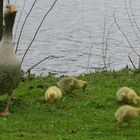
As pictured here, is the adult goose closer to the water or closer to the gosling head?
the gosling head

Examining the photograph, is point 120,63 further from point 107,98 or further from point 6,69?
point 6,69

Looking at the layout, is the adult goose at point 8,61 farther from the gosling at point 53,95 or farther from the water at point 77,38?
the water at point 77,38

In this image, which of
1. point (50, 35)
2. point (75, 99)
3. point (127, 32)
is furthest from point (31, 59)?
point (75, 99)

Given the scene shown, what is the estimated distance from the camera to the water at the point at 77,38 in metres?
19.6

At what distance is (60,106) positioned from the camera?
10.9 m

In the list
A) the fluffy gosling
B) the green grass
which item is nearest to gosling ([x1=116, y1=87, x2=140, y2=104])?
the green grass

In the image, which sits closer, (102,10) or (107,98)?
(107,98)

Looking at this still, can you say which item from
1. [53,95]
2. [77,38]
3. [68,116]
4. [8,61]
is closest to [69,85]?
[53,95]

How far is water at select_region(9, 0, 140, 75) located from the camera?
19.6 m

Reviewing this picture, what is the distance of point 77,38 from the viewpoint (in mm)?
24250

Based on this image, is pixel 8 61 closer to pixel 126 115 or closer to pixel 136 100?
pixel 126 115

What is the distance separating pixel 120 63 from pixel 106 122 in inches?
404

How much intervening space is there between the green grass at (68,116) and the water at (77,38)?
5.39 metres

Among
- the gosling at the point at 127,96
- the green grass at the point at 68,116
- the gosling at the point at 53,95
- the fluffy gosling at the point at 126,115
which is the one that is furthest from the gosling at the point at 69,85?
the fluffy gosling at the point at 126,115
